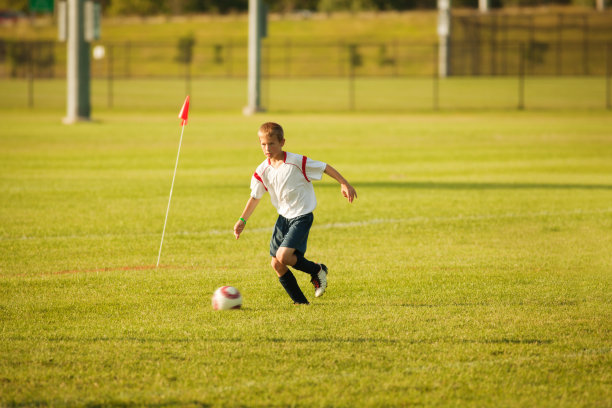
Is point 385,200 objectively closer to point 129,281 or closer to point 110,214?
point 110,214

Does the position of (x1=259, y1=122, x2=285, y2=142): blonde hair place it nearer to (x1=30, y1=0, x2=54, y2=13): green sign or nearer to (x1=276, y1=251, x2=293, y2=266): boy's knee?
(x1=276, y1=251, x2=293, y2=266): boy's knee

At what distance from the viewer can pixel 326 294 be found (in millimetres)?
7379

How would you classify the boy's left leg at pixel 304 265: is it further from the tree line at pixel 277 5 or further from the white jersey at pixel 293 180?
the tree line at pixel 277 5

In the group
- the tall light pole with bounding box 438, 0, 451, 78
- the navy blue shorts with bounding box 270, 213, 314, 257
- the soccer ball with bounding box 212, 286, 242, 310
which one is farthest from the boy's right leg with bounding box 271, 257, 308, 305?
the tall light pole with bounding box 438, 0, 451, 78

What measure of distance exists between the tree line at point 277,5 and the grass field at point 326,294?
259 ft

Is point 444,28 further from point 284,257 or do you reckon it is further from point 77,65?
point 284,257

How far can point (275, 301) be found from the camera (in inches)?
279

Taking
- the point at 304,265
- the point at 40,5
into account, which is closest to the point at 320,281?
the point at 304,265

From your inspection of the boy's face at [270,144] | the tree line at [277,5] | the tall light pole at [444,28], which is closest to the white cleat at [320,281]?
the boy's face at [270,144]

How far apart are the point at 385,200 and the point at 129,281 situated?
6.29 metres

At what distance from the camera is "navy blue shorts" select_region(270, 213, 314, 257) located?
6.75 metres

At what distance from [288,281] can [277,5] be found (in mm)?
102705

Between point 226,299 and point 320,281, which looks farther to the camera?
point 320,281

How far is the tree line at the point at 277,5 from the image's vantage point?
94.0 metres
